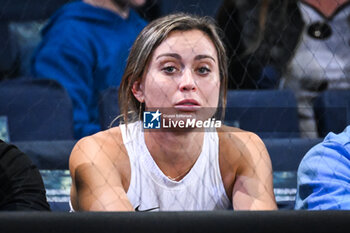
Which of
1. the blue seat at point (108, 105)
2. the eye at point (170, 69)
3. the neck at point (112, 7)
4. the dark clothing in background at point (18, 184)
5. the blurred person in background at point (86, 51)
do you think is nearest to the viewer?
the dark clothing in background at point (18, 184)

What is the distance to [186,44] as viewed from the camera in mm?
1040

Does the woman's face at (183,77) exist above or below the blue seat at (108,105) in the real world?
above

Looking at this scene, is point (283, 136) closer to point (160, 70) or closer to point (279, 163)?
point (279, 163)

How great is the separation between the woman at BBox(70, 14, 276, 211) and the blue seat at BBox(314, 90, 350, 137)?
1.31 feet

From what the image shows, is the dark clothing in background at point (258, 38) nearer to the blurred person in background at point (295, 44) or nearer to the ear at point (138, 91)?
the blurred person in background at point (295, 44)

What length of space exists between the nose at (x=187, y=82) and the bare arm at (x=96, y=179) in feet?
0.58

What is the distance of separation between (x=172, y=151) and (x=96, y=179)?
17cm

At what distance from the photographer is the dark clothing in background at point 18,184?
917mm

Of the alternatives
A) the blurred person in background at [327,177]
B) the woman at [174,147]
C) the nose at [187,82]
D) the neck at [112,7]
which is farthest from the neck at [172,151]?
the neck at [112,7]

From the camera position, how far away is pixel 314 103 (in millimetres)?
1675

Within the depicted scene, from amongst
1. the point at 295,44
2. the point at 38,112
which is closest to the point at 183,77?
the point at 38,112

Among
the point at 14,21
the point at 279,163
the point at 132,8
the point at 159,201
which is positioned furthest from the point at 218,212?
the point at 14,21

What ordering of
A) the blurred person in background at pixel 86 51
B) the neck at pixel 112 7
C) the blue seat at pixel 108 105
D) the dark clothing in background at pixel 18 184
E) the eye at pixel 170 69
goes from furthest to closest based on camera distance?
the neck at pixel 112 7
the blurred person in background at pixel 86 51
the blue seat at pixel 108 105
the eye at pixel 170 69
the dark clothing in background at pixel 18 184

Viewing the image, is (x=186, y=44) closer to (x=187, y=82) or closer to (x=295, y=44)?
(x=187, y=82)
